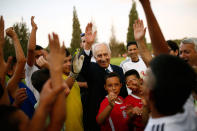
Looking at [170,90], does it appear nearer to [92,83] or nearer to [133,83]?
[133,83]

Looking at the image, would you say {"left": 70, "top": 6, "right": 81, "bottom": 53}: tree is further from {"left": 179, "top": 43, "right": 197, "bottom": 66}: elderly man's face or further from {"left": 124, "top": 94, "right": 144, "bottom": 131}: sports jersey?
{"left": 179, "top": 43, "right": 197, "bottom": 66}: elderly man's face

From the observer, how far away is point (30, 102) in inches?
91.2

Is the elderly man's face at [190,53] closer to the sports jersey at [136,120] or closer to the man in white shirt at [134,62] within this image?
the sports jersey at [136,120]

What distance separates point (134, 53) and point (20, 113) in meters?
3.98

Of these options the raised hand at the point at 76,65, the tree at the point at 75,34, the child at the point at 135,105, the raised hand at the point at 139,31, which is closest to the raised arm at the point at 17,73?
the raised hand at the point at 76,65

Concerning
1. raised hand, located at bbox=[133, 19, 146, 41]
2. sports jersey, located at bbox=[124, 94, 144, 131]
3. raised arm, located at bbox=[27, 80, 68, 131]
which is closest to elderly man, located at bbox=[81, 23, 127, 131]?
sports jersey, located at bbox=[124, 94, 144, 131]

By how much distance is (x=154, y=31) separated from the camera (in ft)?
5.03

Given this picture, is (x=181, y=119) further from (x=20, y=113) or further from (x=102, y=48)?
(x=102, y=48)

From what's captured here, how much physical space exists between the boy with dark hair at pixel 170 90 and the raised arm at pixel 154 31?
Result: 527 millimetres

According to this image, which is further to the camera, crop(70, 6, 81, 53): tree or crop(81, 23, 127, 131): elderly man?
crop(70, 6, 81, 53): tree

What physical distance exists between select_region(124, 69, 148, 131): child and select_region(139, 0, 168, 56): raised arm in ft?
2.39

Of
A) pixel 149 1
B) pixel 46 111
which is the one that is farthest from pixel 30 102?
pixel 149 1

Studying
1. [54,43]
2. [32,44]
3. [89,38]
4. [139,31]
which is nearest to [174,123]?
[54,43]

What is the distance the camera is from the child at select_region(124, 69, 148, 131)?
1877mm
